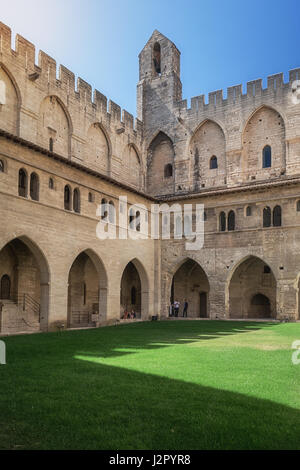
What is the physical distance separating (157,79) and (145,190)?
8.39 m

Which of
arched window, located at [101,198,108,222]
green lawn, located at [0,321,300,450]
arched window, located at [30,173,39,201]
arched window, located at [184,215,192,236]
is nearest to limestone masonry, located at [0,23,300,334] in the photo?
arched window, located at [30,173,39,201]

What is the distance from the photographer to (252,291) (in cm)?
3002

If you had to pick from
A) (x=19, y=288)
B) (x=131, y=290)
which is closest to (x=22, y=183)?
(x=19, y=288)

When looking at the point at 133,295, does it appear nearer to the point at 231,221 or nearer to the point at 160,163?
the point at 231,221

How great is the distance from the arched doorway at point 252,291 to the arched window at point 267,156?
242 inches

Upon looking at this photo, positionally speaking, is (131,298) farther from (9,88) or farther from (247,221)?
(9,88)

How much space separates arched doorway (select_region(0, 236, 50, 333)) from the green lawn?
373 inches

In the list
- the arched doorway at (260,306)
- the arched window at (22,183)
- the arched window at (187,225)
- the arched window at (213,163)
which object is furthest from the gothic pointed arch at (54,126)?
the arched doorway at (260,306)

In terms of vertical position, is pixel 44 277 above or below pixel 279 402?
above

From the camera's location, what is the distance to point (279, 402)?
6.44m

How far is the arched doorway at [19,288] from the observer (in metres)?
20.6

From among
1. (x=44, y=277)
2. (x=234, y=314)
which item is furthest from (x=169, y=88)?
(x=44, y=277)

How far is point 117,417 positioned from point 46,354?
613 cm

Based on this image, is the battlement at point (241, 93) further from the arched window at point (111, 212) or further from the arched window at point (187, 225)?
the arched window at point (111, 212)
